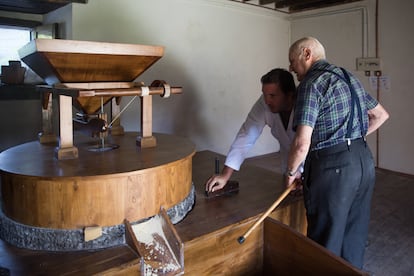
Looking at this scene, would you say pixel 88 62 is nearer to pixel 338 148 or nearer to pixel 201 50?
pixel 338 148

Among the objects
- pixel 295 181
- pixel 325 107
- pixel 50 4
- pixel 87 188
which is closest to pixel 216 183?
pixel 295 181

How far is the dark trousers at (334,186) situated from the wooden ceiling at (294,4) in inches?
139

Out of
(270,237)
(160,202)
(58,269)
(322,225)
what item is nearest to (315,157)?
(322,225)

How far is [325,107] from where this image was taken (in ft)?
5.12

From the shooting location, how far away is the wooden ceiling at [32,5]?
312 centimetres

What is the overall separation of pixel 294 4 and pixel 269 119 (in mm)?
3425

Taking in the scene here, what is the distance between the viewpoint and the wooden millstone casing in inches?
47.2

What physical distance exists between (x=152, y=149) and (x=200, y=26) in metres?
2.96

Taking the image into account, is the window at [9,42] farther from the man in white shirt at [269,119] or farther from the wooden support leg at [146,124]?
the man in white shirt at [269,119]

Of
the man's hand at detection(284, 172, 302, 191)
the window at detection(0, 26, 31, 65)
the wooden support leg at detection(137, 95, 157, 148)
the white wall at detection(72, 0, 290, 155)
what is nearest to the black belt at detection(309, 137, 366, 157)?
the man's hand at detection(284, 172, 302, 191)

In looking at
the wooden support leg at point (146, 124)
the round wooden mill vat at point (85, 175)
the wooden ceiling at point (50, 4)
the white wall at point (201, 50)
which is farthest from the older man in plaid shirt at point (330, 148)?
the wooden ceiling at point (50, 4)

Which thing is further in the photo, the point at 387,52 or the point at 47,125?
the point at 387,52

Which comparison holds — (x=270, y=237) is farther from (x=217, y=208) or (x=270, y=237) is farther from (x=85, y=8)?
(x=85, y=8)

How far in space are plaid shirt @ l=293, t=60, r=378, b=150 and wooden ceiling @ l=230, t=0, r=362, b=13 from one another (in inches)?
133
